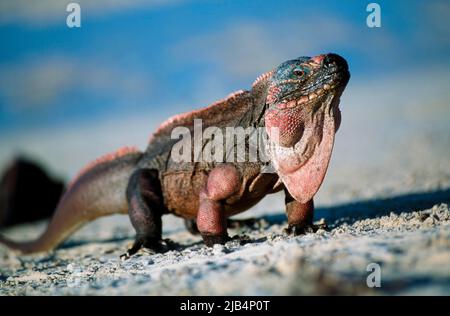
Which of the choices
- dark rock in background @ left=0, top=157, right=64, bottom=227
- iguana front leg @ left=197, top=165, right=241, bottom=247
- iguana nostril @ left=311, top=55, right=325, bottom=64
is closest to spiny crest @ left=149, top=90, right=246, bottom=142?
iguana front leg @ left=197, top=165, right=241, bottom=247

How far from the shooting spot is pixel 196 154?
6176mm

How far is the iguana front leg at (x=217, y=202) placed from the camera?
220 inches

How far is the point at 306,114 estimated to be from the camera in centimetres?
530

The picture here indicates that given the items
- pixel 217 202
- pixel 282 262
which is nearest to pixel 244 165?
pixel 217 202

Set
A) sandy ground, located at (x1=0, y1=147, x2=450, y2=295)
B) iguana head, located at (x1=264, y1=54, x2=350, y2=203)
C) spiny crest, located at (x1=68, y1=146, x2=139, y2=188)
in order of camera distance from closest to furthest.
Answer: sandy ground, located at (x1=0, y1=147, x2=450, y2=295), iguana head, located at (x1=264, y1=54, x2=350, y2=203), spiny crest, located at (x1=68, y1=146, x2=139, y2=188)

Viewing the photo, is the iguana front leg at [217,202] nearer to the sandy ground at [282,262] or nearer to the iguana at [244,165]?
the iguana at [244,165]

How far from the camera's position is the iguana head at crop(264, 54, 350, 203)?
5246mm

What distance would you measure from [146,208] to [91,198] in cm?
133

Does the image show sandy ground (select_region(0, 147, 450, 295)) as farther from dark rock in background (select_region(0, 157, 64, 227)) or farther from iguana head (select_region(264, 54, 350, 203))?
dark rock in background (select_region(0, 157, 64, 227))

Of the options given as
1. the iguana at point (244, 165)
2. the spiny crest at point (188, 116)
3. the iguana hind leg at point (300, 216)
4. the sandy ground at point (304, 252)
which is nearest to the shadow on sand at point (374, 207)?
the sandy ground at point (304, 252)

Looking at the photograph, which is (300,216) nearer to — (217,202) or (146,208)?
(217,202)

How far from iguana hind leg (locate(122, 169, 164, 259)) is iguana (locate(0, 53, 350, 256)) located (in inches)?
0.4

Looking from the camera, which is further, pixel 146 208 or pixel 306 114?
pixel 146 208
